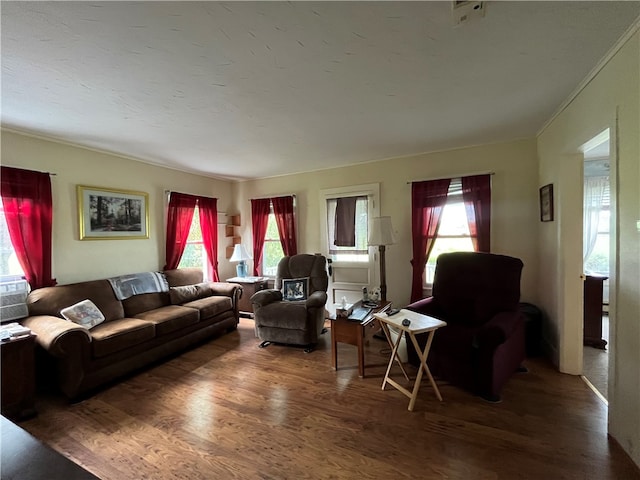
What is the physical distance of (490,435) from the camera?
188 cm

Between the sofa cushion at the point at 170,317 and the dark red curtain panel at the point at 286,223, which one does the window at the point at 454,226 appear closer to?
the dark red curtain panel at the point at 286,223

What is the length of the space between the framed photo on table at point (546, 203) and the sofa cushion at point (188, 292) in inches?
168

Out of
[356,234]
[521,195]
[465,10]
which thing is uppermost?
[465,10]

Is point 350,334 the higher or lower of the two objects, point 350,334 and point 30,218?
the lower

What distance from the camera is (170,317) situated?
3152 mm

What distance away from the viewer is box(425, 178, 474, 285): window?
367 cm

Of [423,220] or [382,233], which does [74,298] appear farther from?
[423,220]

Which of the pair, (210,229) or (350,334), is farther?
(210,229)

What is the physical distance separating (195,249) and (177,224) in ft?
1.85

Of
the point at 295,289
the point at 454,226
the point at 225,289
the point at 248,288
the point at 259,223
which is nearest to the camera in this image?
the point at 454,226

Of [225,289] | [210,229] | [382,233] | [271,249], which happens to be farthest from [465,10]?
[210,229]

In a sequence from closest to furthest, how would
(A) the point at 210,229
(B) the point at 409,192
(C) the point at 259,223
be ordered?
(B) the point at 409,192
(A) the point at 210,229
(C) the point at 259,223

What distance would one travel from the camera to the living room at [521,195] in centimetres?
167

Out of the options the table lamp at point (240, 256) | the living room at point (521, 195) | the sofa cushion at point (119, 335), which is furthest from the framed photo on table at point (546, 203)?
the sofa cushion at point (119, 335)
